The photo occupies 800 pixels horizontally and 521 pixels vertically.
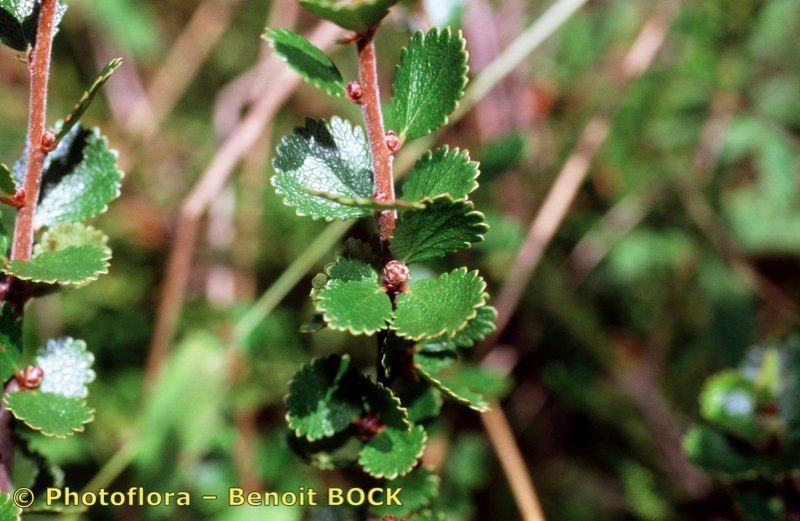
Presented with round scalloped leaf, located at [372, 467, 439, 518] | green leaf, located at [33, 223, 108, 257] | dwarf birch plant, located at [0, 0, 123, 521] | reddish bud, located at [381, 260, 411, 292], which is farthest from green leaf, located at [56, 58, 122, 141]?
round scalloped leaf, located at [372, 467, 439, 518]

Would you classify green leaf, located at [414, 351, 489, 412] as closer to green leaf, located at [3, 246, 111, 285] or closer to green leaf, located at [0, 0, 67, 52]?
green leaf, located at [3, 246, 111, 285]

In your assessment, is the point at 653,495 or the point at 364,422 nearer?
the point at 364,422

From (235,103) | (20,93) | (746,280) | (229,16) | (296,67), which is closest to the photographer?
(296,67)

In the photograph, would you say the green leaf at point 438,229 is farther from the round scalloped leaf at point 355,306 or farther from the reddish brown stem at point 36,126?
the reddish brown stem at point 36,126

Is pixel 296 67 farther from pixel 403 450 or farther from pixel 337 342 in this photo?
pixel 337 342

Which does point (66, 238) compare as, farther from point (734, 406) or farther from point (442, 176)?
point (734, 406)

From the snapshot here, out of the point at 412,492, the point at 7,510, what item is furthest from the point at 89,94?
the point at 412,492

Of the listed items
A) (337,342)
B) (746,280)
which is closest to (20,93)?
(337,342)

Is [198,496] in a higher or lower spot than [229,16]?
lower
